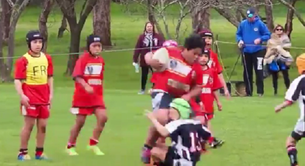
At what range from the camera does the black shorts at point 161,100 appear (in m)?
9.51

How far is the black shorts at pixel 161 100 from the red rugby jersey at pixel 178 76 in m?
0.06

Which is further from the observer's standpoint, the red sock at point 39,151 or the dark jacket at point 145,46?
the dark jacket at point 145,46

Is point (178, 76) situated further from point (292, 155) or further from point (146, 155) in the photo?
point (292, 155)

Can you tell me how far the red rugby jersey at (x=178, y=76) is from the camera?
375 inches

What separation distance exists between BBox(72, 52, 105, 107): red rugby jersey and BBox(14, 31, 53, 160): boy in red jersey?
0.49 metres

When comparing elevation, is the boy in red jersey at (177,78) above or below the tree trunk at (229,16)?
below

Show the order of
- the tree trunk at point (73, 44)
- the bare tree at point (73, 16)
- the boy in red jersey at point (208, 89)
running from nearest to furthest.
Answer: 1. the boy in red jersey at point (208, 89)
2. the bare tree at point (73, 16)
3. the tree trunk at point (73, 44)

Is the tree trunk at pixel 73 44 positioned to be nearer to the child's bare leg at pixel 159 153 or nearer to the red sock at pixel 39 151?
the red sock at pixel 39 151

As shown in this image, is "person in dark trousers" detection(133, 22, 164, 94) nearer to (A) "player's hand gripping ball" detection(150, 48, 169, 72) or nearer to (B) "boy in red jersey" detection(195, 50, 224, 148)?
(B) "boy in red jersey" detection(195, 50, 224, 148)

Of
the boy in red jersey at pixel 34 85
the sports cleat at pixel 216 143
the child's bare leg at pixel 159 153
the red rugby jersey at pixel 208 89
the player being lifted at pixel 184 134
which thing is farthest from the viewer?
the sports cleat at pixel 216 143

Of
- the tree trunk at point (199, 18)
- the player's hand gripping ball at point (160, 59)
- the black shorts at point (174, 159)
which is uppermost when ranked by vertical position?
the tree trunk at point (199, 18)

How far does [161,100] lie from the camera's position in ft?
31.6

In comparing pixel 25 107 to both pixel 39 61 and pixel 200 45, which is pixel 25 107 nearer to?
pixel 39 61

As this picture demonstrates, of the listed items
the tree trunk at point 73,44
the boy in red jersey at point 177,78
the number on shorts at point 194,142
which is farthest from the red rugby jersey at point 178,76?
the tree trunk at point 73,44
